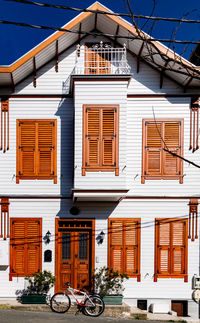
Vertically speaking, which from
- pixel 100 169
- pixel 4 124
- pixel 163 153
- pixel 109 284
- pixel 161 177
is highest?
pixel 4 124

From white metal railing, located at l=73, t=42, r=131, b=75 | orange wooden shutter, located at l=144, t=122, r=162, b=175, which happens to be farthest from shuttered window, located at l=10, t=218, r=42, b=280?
white metal railing, located at l=73, t=42, r=131, b=75

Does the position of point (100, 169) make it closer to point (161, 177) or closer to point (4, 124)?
point (161, 177)

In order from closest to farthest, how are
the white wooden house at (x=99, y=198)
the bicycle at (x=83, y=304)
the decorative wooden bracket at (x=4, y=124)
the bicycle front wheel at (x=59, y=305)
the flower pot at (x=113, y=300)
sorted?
1. the bicycle at (x=83, y=304)
2. the bicycle front wheel at (x=59, y=305)
3. the flower pot at (x=113, y=300)
4. the white wooden house at (x=99, y=198)
5. the decorative wooden bracket at (x=4, y=124)

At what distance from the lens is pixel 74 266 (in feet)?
34.9

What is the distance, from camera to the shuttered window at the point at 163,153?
1071 centimetres

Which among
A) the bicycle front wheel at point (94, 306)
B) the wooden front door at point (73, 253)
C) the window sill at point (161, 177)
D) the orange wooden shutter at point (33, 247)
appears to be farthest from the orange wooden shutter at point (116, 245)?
the orange wooden shutter at point (33, 247)

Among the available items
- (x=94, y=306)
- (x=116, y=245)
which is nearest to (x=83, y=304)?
(x=94, y=306)

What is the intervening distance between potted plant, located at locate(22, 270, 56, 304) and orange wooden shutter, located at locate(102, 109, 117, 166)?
4043 millimetres

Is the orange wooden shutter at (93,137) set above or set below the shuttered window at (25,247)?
above

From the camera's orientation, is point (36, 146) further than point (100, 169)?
Yes

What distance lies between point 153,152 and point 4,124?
506cm

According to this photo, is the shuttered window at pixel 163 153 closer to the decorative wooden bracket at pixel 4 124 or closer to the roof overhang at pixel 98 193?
the roof overhang at pixel 98 193

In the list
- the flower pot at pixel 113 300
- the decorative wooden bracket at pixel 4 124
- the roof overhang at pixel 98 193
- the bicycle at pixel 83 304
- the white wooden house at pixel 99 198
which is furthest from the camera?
the decorative wooden bracket at pixel 4 124

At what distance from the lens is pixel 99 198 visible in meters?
10.3
